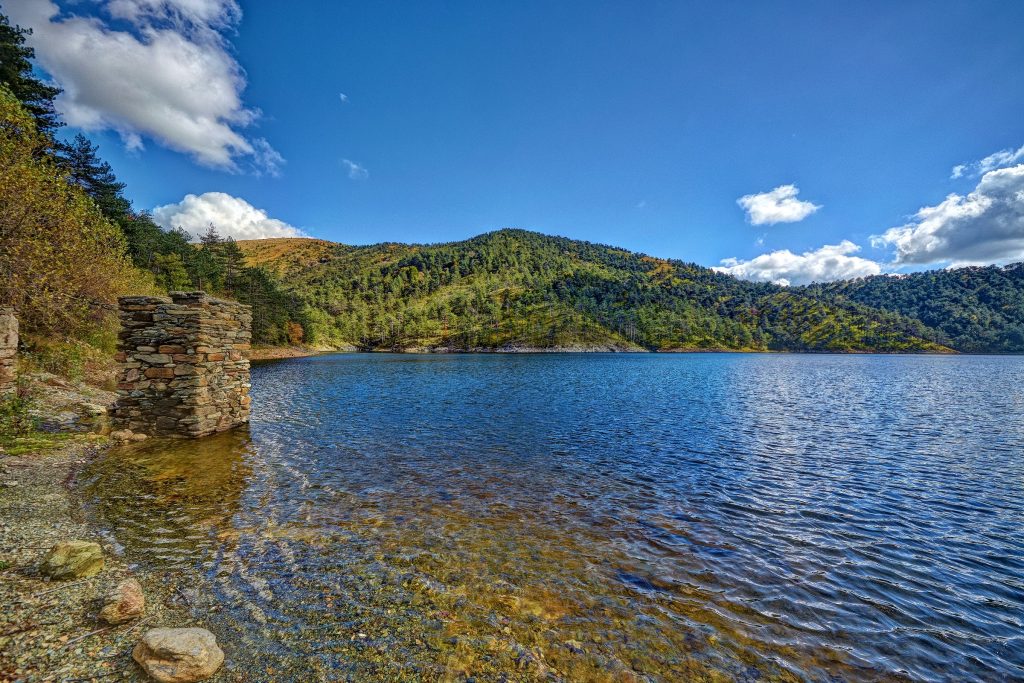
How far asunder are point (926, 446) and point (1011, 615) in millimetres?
19113

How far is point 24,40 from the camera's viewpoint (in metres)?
36.6

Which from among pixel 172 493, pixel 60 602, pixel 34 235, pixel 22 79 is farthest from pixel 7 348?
pixel 22 79

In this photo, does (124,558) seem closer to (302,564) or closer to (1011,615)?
(302,564)

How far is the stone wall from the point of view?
19156 mm

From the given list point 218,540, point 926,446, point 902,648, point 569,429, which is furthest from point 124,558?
point 926,446

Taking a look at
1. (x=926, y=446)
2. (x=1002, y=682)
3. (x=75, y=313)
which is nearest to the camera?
(x=1002, y=682)

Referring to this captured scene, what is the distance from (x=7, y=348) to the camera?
1530 centimetres

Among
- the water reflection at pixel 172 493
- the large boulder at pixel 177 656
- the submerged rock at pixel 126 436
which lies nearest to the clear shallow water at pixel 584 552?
the water reflection at pixel 172 493

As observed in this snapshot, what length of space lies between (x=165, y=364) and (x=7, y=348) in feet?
15.7

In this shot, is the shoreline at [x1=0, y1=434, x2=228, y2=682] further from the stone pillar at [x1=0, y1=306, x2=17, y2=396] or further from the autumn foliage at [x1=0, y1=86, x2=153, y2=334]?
the autumn foliage at [x1=0, y1=86, x2=153, y2=334]

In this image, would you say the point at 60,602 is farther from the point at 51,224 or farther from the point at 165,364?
the point at 51,224

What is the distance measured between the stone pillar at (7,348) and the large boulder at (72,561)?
39.4 ft

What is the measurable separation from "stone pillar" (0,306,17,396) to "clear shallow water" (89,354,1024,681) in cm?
516

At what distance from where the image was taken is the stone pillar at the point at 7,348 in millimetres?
14523
